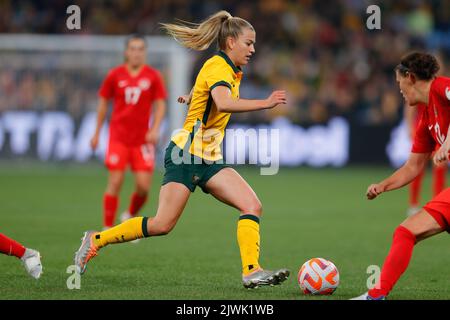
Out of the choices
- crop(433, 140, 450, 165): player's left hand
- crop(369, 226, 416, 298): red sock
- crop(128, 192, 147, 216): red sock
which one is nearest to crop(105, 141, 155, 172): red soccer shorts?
crop(128, 192, 147, 216): red sock

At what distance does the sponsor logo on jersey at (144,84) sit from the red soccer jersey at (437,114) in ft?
17.1

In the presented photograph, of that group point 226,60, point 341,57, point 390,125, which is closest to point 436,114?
point 226,60

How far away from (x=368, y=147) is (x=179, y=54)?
5.06m

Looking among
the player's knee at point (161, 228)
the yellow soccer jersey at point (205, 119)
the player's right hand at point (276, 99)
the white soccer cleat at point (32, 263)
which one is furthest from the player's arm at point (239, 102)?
the white soccer cleat at point (32, 263)

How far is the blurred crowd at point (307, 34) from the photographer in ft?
75.1

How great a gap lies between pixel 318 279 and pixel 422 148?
1.25 metres

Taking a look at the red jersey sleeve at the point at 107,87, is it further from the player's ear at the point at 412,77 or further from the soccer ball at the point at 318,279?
the player's ear at the point at 412,77

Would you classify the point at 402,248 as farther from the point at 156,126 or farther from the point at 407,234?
the point at 156,126

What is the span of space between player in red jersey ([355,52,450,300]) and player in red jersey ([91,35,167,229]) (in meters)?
4.77

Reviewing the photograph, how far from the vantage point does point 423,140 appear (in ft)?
22.0

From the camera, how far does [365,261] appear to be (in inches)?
352

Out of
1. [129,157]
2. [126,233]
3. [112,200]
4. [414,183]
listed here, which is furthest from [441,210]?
[414,183]

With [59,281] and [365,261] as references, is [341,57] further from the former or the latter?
[59,281]

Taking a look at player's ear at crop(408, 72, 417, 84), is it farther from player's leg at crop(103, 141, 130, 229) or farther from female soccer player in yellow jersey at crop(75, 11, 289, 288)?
player's leg at crop(103, 141, 130, 229)
